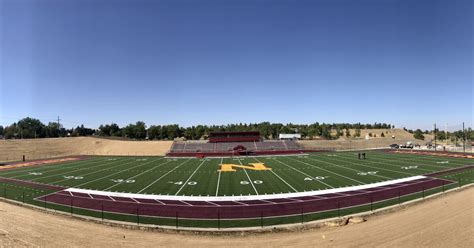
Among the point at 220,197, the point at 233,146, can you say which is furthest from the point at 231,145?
the point at 220,197

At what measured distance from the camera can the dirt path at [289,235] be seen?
1564 centimetres

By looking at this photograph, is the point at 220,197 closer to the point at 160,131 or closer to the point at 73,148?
the point at 73,148

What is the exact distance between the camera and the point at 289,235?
1722 cm

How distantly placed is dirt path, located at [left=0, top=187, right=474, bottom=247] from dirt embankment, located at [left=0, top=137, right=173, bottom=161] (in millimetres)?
64072

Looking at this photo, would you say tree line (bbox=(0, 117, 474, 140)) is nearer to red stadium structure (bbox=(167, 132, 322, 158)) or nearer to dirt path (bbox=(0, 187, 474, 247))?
red stadium structure (bbox=(167, 132, 322, 158))

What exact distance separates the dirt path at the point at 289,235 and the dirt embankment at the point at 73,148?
2523 inches

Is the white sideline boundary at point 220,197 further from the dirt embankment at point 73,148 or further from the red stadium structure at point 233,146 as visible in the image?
the dirt embankment at point 73,148

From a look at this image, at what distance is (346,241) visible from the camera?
51.6 feet

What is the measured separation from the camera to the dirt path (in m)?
15.6

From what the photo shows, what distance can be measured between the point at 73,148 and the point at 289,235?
301 ft

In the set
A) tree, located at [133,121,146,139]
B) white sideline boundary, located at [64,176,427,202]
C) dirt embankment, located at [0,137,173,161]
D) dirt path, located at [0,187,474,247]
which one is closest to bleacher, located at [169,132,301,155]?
dirt embankment, located at [0,137,173,161]

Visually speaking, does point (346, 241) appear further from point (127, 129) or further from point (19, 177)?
point (127, 129)

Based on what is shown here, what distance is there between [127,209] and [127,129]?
142 m

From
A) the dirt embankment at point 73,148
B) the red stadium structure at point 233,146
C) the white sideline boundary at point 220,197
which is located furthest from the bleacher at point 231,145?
the white sideline boundary at point 220,197
